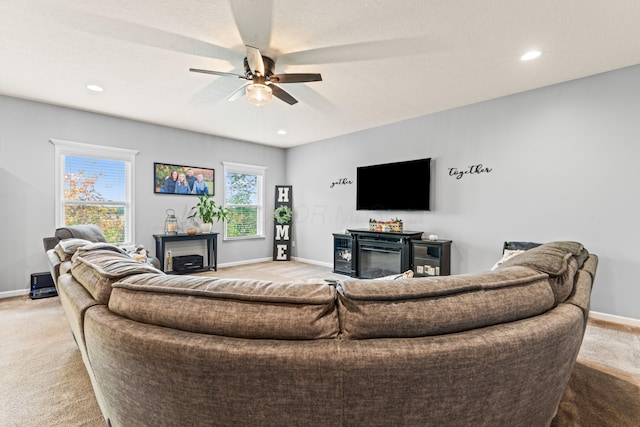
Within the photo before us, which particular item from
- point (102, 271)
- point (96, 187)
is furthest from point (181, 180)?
point (102, 271)

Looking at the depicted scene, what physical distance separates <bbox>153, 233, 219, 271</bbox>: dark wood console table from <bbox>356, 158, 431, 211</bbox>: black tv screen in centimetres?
272

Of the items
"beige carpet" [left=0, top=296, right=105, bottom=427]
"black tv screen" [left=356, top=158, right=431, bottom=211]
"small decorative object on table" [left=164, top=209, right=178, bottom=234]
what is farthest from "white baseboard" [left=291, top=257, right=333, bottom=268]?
"beige carpet" [left=0, top=296, right=105, bottom=427]

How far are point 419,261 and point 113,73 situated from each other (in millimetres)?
4363

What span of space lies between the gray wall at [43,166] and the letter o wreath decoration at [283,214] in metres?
1.85

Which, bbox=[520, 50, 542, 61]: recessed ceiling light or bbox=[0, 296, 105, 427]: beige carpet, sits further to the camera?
bbox=[520, 50, 542, 61]: recessed ceiling light

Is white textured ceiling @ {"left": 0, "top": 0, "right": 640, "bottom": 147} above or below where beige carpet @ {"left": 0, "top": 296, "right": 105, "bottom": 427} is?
above

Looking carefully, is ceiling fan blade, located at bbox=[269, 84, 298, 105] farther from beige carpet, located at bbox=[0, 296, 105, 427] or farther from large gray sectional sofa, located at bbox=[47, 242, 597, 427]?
beige carpet, located at bbox=[0, 296, 105, 427]

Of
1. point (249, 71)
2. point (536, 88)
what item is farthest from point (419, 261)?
point (249, 71)

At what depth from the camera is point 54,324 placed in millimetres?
2828

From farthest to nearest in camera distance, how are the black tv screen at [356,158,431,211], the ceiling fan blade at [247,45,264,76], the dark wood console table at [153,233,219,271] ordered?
the dark wood console table at [153,233,219,271] → the black tv screen at [356,158,431,211] → the ceiling fan blade at [247,45,264,76]

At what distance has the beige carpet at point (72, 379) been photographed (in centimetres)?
160

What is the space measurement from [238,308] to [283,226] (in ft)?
18.4

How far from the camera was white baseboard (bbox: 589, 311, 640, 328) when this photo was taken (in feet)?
9.45

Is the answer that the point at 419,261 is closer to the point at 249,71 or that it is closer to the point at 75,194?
the point at 249,71
